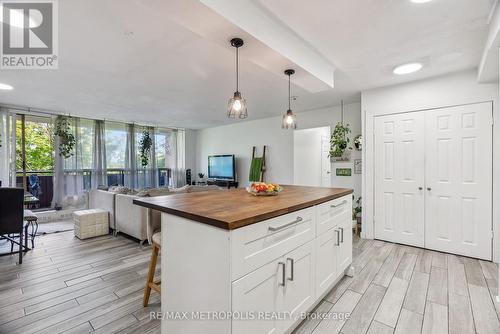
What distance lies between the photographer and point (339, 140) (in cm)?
445

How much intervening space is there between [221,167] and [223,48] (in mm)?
4782

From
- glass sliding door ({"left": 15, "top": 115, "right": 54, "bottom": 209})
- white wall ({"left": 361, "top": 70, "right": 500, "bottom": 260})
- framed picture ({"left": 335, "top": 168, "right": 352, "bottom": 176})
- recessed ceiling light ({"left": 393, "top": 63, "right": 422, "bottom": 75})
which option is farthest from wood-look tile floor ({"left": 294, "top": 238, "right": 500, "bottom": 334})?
glass sliding door ({"left": 15, "top": 115, "right": 54, "bottom": 209})

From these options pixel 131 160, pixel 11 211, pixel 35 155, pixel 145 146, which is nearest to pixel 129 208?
pixel 11 211

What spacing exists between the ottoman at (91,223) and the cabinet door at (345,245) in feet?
12.8

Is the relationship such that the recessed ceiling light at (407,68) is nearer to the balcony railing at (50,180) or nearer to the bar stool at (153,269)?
the bar stool at (153,269)

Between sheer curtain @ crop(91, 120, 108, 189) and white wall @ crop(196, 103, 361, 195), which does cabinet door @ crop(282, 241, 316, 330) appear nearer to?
white wall @ crop(196, 103, 361, 195)

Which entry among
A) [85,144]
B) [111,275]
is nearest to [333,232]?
[111,275]

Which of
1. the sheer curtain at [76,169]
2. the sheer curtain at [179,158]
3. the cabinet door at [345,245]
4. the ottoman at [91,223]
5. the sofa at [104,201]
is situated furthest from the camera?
the sheer curtain at [179,158]

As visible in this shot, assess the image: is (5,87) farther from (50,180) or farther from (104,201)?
(50,180)

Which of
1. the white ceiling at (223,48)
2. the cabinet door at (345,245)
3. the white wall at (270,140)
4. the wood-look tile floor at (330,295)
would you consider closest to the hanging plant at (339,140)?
the white wall at (270,140)

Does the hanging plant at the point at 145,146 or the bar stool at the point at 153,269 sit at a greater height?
the hanging plant at the point at 145,146

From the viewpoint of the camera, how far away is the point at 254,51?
2.01 metres

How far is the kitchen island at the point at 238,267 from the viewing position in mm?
1134

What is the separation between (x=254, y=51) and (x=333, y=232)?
178cm
